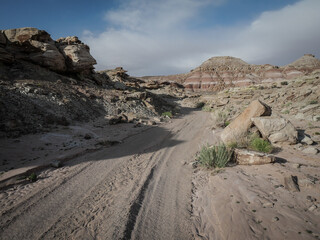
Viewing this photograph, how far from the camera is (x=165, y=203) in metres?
3.46

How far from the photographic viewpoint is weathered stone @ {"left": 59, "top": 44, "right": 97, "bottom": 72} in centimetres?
1627

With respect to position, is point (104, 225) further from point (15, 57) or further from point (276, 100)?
point (15, 57)

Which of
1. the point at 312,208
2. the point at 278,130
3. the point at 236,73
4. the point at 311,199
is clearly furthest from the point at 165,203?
the point at 236,73

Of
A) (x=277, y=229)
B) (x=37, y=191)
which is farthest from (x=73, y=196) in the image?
(x=277, y=229)

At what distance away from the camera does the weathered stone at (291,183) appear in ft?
10.1

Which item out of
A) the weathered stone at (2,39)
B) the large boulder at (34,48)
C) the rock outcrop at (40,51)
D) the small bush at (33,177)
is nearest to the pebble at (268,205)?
the small bush at (33,177)

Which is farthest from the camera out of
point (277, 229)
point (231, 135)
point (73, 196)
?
point (231, 135)

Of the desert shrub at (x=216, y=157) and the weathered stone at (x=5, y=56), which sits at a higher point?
the weathered stone at (x=5, y=56)

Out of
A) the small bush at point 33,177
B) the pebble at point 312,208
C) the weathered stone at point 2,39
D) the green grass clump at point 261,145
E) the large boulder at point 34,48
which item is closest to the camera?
the pebble at point 312,208

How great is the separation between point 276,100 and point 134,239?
15.9 meters

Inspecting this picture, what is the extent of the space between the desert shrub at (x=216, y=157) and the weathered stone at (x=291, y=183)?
1.56m

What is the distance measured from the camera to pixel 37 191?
12.3 ft

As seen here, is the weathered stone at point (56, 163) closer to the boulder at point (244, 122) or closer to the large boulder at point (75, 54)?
the boulder at point (244, 122)

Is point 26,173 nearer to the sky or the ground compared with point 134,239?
nearer to the sky
